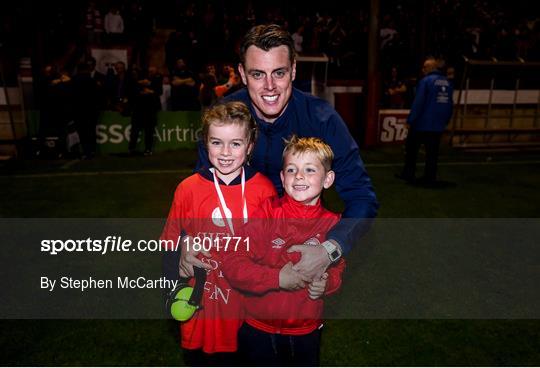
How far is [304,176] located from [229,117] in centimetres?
42

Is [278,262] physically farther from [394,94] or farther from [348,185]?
[394,94]

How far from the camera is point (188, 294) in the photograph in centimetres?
202

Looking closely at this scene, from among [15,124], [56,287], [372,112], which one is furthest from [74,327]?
[372,112]

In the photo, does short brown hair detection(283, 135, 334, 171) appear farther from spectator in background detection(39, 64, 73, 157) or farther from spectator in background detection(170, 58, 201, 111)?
spectator in background detection(170, 58, 201, 111)

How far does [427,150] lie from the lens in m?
6.91

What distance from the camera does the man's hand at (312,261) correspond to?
1893mm

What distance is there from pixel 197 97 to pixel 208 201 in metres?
8.21

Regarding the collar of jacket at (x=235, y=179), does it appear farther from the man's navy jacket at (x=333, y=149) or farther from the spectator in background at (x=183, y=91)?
the spectator in background at (x=183, y=91)

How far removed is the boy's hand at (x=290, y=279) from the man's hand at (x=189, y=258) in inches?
13.0

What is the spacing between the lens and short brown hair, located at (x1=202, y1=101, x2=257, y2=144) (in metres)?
2.06

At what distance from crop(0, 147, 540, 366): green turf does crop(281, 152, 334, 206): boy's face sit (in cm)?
134

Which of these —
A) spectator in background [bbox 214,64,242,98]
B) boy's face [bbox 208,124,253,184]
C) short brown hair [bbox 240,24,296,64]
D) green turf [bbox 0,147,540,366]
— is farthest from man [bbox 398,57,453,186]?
boy's face [bbox 208,124,253,184]

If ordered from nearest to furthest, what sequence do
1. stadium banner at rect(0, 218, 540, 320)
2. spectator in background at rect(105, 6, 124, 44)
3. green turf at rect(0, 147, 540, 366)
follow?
green turf at rect(0, 147, 540, 366) < stadium banner at rect(0, 218, 540, 320) < spectator in background at rect(105, 6, 124, 44)

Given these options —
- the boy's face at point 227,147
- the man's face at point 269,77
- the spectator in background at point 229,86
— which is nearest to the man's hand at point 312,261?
the boy's face at point 227,147
